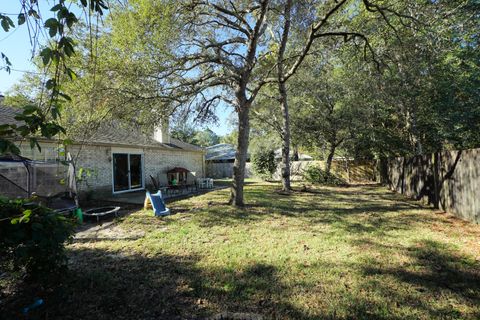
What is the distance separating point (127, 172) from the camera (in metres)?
13.4

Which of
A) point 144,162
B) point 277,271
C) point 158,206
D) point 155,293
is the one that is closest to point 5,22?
point 155,293

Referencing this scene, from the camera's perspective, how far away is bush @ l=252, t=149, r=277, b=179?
21.5m

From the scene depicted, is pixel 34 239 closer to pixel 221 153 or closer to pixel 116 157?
Answer: pixel 116 157

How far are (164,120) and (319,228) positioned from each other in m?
6.19

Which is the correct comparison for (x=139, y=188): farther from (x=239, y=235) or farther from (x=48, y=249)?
(x=48, y=249)

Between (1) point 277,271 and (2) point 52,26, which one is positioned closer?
(2) point 52,26

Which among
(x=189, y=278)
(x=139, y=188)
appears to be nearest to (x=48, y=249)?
(x=189, y=278)

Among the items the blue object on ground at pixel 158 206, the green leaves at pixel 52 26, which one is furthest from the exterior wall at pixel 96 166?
the green leaves at pixel 52 26

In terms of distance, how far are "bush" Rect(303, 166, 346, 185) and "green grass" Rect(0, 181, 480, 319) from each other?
35.4ft

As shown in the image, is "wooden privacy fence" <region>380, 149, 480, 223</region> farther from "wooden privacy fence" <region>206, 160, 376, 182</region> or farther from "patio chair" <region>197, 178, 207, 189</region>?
"patio chair" <region>197, 178, 207, 189</region>

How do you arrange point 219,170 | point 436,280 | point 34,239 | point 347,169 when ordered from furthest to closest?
point 219,170
point 347,169
point 436,280
point 34,239

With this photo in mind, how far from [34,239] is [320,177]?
1716 centimetres

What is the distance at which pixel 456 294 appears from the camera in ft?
A: 10.2

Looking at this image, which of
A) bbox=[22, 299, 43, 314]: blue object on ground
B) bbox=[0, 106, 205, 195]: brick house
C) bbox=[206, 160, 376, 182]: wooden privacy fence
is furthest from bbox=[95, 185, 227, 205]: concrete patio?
bbox=[206, 160, 376, 182]: wooden privacy fence
